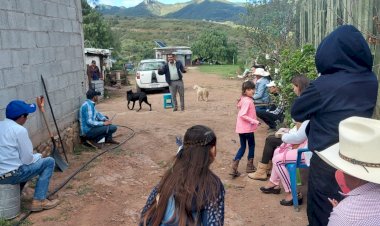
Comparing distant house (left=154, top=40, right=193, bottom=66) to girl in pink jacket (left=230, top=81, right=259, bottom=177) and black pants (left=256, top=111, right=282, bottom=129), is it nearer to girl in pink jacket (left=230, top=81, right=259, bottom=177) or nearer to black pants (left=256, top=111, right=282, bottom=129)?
black pants (left=256, top=111, right=282, bottom=129)

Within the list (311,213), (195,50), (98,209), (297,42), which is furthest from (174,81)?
(195,50)

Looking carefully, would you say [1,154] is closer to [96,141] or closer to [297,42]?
[96,141]

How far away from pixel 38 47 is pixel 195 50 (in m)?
35.8

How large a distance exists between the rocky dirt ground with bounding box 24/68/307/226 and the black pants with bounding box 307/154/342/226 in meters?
1.73

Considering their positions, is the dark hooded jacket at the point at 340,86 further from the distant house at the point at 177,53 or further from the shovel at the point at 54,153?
the distant house at the point at 177,53

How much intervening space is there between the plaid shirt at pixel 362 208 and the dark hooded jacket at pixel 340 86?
3.20 feet

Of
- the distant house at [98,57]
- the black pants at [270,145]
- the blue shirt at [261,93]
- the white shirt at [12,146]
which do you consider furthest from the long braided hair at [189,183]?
the distant house at [98,57]

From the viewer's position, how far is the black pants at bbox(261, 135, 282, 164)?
216 inches

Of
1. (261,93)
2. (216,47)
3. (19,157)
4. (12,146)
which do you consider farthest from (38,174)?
(216,47)

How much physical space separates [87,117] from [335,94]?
18.7 ft

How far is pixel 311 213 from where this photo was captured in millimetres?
2920

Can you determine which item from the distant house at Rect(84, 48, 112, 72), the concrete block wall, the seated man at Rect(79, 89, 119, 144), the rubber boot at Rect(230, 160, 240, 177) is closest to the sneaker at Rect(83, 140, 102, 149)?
the seated man at Rect(79, 89, 119, 144)

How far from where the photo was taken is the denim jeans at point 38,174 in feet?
15.0

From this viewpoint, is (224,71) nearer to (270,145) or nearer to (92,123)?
(92,123)
